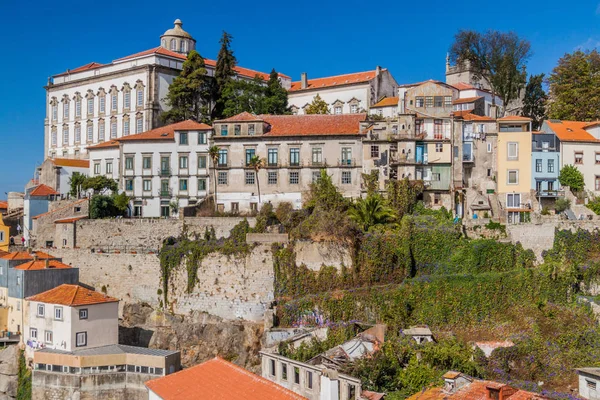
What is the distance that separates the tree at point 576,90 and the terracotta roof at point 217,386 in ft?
117

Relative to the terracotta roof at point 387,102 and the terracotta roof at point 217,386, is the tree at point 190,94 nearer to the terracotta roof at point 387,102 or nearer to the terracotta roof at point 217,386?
the terracotta roof at point 387,102

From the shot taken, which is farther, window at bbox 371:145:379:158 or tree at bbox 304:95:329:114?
tree at bbox 304:95:329:114

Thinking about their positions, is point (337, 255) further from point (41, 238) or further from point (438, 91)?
point (41, 238)

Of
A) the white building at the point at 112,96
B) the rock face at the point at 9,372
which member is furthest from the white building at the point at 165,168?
the rock face at the point at 9,372

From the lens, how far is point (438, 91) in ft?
155

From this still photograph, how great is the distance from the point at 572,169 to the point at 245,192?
2067cm

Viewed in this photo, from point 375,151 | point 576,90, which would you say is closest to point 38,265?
point 375,151

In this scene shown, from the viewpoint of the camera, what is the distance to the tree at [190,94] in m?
56.1

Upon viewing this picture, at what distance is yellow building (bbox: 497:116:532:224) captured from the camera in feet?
145

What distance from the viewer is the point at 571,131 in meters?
46.4

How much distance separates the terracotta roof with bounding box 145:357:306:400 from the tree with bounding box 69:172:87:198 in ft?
85.6

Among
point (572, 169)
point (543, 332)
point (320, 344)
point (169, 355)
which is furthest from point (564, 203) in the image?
point (169, 355)

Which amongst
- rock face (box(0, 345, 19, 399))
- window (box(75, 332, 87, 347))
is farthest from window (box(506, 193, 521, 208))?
rock face (box(0, 345, 19, 399))

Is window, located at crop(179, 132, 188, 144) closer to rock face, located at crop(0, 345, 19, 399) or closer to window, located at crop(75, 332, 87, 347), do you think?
window, located at crop(75, 332, 87, 347)
